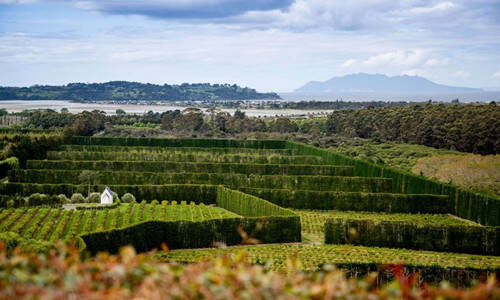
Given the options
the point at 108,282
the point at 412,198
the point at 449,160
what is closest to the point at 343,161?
the point at 449,160

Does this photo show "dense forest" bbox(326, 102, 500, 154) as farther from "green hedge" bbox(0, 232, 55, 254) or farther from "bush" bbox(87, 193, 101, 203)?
"green hedge" bbox(0, 232, 55, 254)

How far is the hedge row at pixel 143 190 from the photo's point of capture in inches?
1319

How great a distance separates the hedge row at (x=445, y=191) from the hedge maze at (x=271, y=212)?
0.06m

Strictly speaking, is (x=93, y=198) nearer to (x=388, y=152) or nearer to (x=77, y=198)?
(x=77, y=198)

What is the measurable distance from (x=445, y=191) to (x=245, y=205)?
1196cm

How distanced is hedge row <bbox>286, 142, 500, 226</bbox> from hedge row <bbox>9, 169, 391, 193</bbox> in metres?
1.34

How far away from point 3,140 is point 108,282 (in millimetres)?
45954

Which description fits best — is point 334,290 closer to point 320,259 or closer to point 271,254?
point 320,259

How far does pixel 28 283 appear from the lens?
534cm

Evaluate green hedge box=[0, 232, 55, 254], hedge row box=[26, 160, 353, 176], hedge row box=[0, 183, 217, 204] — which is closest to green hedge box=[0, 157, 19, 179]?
hedge row box=[26, 160, 353, 176]

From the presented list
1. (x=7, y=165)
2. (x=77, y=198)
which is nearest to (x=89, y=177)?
(x=77, y=198)

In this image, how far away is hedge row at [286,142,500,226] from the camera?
91.9 ft

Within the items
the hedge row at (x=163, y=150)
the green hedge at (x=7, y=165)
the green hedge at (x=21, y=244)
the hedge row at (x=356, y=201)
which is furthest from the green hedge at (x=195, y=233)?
the hedge row at (x=163, y=150)

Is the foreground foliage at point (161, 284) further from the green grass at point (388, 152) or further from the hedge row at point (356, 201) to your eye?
the green grass at point (388, 152)
